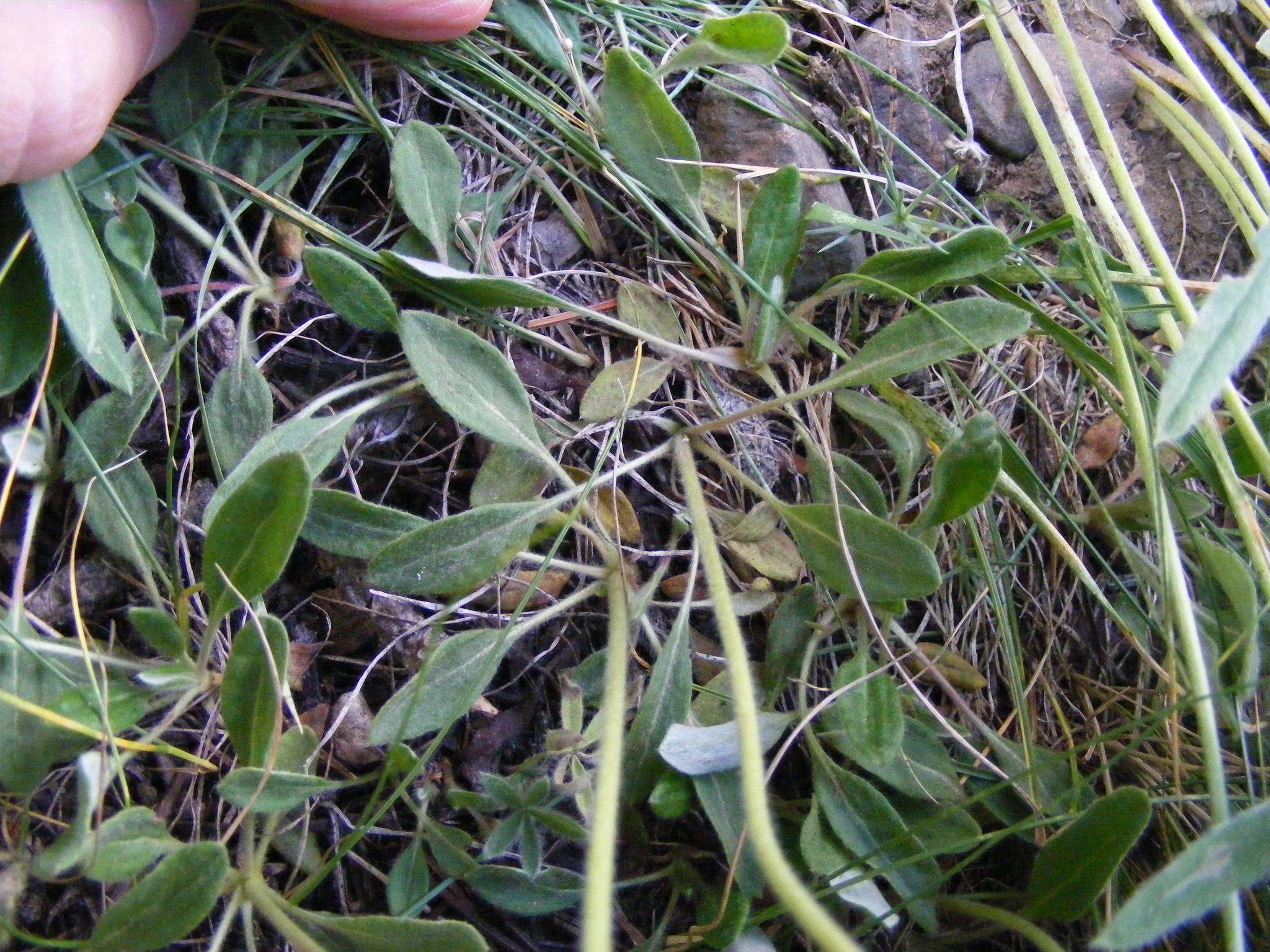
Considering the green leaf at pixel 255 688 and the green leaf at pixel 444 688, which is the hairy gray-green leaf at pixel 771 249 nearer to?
the green leaf at pixel 444 688

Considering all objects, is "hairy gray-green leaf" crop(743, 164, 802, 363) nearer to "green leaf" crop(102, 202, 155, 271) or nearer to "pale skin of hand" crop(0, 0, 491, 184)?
"pale skin of hand" crop(0, 0, 491, 184)

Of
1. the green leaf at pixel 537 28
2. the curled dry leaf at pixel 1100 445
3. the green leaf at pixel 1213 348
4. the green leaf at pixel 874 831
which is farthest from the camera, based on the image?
the curled dry leaf at pixel 1100 445

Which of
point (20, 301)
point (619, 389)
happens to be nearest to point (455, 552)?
point (619, 389)

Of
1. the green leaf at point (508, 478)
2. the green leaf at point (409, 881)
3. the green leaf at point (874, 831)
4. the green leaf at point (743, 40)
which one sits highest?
the green leaf at point (743, 40)

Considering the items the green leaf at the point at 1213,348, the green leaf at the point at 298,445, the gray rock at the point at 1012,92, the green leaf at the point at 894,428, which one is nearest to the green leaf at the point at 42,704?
the green leaf at the point at 298,445

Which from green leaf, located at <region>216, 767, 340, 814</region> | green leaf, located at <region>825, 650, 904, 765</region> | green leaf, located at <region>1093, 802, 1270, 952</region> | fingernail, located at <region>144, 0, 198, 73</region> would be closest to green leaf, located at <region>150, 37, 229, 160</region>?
fingernail, located at <region>144, 0, 198, 73</region>

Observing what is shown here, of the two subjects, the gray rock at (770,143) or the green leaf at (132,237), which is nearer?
the green leaf at (132,237)

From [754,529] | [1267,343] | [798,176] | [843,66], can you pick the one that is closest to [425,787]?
[754,529]
